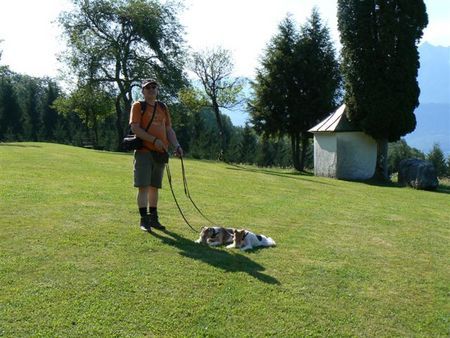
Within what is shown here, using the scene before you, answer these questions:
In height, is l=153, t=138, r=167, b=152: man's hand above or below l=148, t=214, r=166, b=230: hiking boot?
above

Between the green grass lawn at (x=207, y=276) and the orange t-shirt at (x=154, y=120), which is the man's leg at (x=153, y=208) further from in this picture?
the orange t-shirt at (x=154, y=120)

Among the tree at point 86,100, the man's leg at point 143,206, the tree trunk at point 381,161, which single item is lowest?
the man's leg at point 143,206

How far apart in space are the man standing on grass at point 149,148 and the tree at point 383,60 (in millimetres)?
17090

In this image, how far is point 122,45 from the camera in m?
39.1

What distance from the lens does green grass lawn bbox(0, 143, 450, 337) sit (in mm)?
4055

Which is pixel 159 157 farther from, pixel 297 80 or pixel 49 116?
pixel 49 116

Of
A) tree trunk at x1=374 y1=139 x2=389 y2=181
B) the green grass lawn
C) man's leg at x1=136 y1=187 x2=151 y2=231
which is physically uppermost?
tree trunk at x1=374 y1=139 x2=389 y2=181

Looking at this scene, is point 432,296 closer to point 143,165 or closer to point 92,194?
point 143,165

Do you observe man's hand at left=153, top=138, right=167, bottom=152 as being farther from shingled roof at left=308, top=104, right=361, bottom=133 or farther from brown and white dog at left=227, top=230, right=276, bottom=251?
shingled roof at left=308, top=104, right=361, bottom=133

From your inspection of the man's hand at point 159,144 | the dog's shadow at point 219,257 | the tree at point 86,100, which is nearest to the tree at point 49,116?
the tree at point 86,100

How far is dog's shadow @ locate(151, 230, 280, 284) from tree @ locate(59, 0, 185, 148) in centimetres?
3331

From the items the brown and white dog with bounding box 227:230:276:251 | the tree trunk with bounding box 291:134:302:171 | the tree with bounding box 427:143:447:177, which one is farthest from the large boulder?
the tree with bounding box 427:143:447:177

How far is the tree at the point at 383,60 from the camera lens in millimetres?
21734

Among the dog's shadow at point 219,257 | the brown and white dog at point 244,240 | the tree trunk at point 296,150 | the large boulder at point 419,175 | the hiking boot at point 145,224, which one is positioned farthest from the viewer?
the tree trunk at point 296,150
